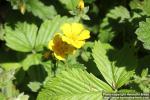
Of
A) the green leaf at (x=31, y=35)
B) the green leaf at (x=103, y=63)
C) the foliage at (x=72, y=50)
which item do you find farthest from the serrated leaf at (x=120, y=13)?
the green leaf at (x=103, y=63)

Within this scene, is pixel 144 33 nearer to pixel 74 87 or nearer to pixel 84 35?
pixel 84 35

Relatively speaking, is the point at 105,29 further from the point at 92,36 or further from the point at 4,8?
the point at 4,8

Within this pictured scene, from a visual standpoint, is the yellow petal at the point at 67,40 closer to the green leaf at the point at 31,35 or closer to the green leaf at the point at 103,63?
the green leaf at the point at 103,63

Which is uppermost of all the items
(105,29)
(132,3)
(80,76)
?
(132,3)

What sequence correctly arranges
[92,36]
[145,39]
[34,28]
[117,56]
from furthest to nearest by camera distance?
[92,36]
[34,28]
[117,56]
[145,39]

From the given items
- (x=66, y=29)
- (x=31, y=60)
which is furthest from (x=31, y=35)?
(x=66, y=29)

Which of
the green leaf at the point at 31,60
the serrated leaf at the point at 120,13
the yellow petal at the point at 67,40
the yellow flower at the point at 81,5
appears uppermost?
the yellow flower at the point at 81,5

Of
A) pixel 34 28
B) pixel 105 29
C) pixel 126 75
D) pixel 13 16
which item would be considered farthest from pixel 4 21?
pixel 126 75
